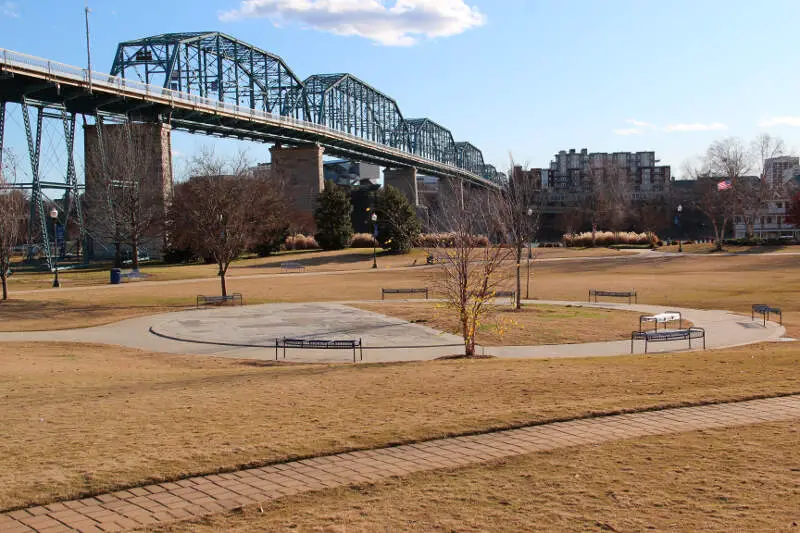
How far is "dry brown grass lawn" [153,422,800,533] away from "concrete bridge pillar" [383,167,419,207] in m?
126

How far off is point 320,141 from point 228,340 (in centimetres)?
8378

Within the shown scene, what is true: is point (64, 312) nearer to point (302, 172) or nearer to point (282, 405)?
point (282, 405)

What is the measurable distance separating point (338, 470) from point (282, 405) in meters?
3.53

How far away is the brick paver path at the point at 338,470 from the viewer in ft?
21.0

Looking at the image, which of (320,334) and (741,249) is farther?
(741,249)

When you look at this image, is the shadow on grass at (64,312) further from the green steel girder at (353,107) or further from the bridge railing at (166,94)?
the green steel girder at (353,107)

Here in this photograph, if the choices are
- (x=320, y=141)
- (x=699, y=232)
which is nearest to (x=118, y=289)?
(x=320, y=141)

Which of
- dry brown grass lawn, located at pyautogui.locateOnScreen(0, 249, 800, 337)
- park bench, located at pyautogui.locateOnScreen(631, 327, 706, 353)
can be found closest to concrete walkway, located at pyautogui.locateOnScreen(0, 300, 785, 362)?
park bench, located at pyautogui.locateOnScreen(631, 327, 706, 353)

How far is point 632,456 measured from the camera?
7.86 meters

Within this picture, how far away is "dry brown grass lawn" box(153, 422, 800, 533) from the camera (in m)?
6.00

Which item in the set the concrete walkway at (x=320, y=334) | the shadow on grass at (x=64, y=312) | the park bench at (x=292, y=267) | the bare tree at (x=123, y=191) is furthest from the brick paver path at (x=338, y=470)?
the park bench at (x=292, y=267)

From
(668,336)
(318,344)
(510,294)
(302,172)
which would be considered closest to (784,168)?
(302,172)

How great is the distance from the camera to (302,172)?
103562 millimetres

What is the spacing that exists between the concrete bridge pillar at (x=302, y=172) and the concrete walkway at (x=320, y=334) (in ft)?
231
